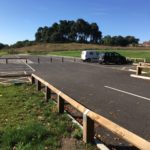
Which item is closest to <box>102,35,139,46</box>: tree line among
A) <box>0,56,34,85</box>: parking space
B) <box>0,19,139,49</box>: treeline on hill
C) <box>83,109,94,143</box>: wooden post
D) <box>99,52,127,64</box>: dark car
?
<box>0,19,139,49</box>: treeline on hill

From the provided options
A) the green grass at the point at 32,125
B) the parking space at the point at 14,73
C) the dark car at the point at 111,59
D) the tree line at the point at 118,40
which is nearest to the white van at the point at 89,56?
the dark car at the point at 111,59

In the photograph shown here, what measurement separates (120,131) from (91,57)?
43950 mm

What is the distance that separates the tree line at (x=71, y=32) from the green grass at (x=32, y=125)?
166 meters

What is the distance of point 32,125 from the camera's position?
24.9 feet

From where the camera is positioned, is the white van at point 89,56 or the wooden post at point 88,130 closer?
the wooden post at point 88,130

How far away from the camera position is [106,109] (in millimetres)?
10180

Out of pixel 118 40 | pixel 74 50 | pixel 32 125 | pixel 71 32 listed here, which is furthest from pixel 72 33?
pixel 32 125

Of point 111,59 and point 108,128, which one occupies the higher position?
point 108,128

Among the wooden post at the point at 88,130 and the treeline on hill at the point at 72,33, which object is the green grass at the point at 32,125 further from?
the treeline on hill at the point at 72,33

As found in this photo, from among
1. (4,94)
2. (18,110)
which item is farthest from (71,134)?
(4,94)

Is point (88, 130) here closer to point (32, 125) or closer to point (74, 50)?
point (32, 125)

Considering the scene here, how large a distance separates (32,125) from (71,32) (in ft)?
572

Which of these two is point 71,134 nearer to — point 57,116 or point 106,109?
point 57,116

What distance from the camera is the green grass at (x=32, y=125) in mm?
6363
